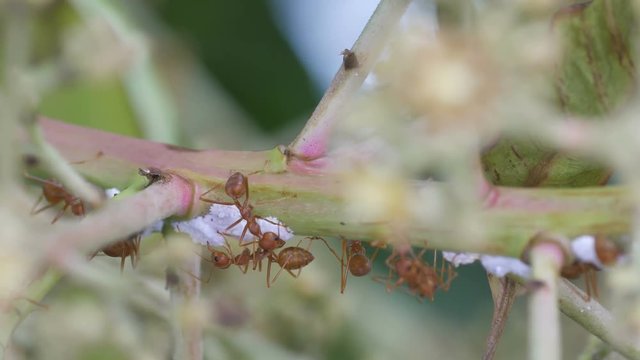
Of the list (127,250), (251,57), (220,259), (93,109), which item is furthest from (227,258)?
(251,57)

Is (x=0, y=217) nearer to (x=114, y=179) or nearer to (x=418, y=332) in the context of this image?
(x=114, y=179)

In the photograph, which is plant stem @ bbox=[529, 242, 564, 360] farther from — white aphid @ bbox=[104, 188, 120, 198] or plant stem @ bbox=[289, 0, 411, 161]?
white aphid @ bbox=[104, 188, 120, 198]

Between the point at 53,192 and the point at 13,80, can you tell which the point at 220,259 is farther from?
the point at 13,80

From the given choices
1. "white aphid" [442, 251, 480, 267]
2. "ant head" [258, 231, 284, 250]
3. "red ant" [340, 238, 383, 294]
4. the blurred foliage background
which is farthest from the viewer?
the blurred foliage background

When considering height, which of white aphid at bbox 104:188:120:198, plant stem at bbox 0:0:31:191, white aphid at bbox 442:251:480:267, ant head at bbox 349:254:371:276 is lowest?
ant head at bbox 349:254:371:276

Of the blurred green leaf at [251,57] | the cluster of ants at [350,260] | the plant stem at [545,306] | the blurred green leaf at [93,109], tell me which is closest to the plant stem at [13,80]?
the cluster of ants at [350,260]

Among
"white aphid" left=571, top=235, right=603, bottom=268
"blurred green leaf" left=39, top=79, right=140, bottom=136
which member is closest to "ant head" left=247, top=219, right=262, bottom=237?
"white aphid" left=571, top=235, right=603, bottom=268
